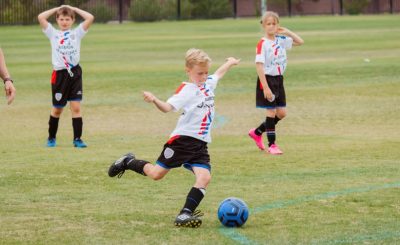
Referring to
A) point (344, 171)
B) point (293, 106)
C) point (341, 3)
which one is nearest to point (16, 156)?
point (344, 171)

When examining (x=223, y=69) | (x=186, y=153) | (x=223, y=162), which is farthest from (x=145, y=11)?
(x=186, y=153)

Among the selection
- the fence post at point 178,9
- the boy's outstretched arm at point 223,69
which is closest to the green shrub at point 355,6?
the fence post at point 178,9

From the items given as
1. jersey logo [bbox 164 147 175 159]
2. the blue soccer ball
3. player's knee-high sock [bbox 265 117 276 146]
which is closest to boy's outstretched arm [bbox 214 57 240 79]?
jersey logo [bbox 164 147 175 159]

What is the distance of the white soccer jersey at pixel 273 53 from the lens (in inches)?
534

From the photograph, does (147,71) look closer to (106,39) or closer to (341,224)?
(106,39)

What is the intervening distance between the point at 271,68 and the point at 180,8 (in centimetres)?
5339

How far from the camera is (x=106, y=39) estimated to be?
4244 cm

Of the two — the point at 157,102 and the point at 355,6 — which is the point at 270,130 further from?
the point at 355,6

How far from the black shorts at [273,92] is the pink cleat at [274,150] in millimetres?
557

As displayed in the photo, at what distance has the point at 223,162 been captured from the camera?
12719mm

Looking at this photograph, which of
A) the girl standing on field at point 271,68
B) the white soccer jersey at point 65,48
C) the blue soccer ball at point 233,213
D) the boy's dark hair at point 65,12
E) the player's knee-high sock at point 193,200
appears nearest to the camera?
the blue soccer ball at point 233,213

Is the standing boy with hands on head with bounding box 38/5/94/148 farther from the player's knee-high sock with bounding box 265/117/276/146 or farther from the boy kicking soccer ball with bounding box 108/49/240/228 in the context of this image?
the boy kicking soccer ball with bounding box 108/49/240/228

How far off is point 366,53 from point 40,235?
80.8 feet

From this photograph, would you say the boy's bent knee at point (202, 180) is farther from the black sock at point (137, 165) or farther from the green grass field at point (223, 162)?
the black sock at point (137, 165)
